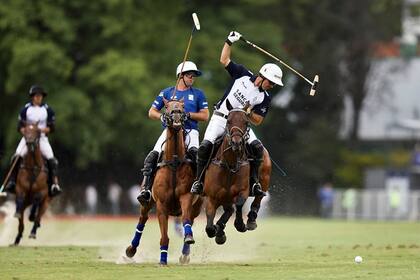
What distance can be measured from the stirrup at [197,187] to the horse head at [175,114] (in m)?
0.84

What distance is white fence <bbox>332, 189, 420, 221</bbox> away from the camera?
2032 inches

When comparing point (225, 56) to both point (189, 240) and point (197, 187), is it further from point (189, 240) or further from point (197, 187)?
point (189, 240)

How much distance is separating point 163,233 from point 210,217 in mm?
719

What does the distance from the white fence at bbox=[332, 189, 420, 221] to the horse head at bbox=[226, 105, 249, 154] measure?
3407cm

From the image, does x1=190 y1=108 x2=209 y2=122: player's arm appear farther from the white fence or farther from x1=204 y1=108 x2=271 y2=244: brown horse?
the white fence

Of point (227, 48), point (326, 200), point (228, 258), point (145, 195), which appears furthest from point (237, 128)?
point (326, 200)

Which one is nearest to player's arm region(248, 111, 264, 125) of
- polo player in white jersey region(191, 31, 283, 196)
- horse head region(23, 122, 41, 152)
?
polo player in white jersey region(191, 31, 283, 196)

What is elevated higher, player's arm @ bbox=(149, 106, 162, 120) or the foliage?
the foliage

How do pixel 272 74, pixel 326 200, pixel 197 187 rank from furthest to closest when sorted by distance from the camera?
pixel 326 200 < pixel 272 74 < pixel 197 187

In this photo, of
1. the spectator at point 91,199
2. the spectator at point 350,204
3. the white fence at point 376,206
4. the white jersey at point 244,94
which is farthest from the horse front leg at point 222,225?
the spectator at point 350,204

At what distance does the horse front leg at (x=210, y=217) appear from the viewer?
58.4 feet

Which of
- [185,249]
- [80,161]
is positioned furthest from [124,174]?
[185,249]

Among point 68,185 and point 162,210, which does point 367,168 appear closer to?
point 68,185

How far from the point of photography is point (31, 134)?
2288 centimetres
